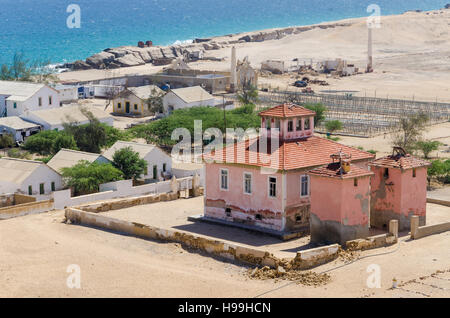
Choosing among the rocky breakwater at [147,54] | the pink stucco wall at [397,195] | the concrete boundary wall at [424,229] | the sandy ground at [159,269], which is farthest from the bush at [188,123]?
the rocky breakwater at [147,54]

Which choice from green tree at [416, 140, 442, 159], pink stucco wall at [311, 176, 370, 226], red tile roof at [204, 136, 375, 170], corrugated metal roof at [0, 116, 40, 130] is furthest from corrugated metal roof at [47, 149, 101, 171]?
green tree at [416, 140, 442, 159]

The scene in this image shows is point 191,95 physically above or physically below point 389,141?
above

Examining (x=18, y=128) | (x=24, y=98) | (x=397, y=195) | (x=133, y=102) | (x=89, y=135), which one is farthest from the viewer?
(x=133, y=102)

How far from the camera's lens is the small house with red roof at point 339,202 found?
29.6 meters

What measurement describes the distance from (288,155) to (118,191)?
10.2 metres

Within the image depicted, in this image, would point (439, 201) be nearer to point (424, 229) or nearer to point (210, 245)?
point (424, 229)

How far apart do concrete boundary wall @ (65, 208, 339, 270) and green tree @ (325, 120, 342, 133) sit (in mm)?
28471

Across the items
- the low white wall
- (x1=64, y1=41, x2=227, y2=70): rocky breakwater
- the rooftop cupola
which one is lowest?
the low white wall

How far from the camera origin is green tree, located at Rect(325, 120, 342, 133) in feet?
194

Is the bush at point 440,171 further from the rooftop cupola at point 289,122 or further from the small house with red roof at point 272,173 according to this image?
the rooftop cupola at point 289,122

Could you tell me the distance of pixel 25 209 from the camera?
35750 millimetres

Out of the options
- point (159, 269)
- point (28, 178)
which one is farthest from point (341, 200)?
point (28, 178)

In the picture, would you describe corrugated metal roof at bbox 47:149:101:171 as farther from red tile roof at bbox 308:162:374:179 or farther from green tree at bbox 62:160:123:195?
red tile roof at bbox 308:162:374:179

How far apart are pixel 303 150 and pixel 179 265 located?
8.24 m
